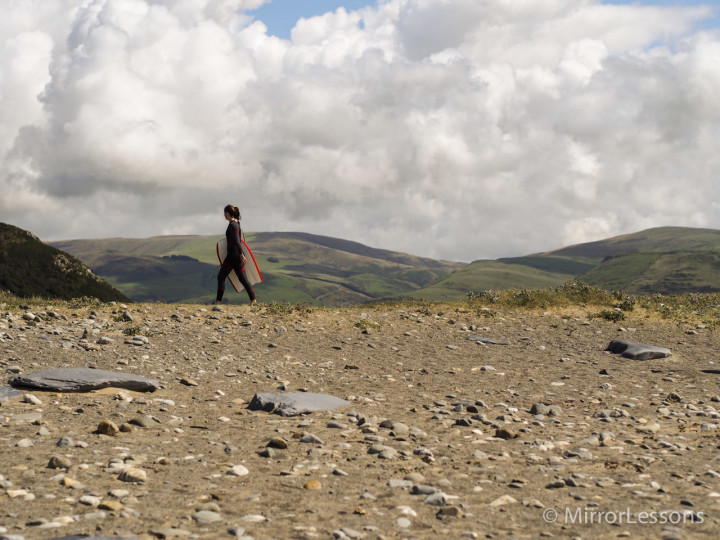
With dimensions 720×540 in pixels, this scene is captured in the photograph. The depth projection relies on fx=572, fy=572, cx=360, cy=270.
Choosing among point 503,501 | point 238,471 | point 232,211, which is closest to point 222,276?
point 232,211

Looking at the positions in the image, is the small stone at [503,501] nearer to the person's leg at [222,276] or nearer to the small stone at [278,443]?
the small stone at [278,443]

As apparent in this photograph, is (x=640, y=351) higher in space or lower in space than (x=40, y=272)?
lower

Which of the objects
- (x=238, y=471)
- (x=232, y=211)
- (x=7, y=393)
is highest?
(x=232, y=211)

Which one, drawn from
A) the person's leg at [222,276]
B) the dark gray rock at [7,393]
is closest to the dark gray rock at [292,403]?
the dark gray rock at [7,393]

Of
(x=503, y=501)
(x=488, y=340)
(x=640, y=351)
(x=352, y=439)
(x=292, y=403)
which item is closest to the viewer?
(x=503, y=501)

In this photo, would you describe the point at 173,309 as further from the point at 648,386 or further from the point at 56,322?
the point at 648,386

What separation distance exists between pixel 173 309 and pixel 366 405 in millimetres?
11059

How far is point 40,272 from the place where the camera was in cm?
3125

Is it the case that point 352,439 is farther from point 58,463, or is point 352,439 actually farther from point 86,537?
point 86,537

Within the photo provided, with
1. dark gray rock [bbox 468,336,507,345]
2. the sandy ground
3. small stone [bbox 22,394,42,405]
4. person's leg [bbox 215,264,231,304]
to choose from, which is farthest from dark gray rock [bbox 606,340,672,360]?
small stone [bbox 22,394,42,405]

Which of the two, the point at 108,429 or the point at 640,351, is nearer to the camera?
the point at 108,429

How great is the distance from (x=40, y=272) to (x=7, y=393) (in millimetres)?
23660

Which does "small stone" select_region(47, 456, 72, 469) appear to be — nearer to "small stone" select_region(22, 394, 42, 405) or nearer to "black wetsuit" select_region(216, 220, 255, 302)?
"small stone" select_region(22, 394, 42, 405)

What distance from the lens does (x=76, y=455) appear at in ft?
23.9
